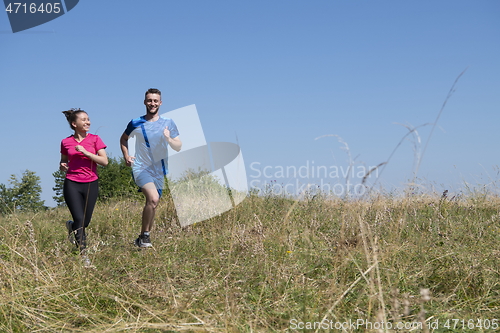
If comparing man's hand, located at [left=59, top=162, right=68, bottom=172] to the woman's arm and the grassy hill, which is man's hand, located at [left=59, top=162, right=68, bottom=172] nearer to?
the woman's arm

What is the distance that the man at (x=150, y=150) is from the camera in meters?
5.28

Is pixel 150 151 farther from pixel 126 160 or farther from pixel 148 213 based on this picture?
pixel 148 213

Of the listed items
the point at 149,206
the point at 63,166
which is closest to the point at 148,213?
the point at 149,206

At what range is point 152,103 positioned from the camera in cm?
551

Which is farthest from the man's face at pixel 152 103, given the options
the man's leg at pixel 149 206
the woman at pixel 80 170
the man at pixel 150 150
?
the man's leg at pixel 149 206

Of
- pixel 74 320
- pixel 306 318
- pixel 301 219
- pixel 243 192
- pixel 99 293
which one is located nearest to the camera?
pixel 306 318

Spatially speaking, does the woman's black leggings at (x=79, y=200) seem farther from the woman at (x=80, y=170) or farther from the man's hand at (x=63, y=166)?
the man's hand at (x=63, y=166)

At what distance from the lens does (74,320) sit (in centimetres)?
279

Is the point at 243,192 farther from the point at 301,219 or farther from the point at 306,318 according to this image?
the point at 306,318

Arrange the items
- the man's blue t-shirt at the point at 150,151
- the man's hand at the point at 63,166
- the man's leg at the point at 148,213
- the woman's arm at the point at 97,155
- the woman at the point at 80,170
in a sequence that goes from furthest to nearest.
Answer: the man's blue t-shirt at the point at 150,151
the man's leg at the point at 148,213
the man's hand at the point at 63,166
the woman at the point at 80,170
the woman's arm at the point at 97,155

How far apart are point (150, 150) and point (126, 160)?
1.10 ft

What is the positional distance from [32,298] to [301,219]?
12.6 ft

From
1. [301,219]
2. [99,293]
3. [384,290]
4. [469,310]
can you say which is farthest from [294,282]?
[301,219]

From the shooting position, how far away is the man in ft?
17.3
